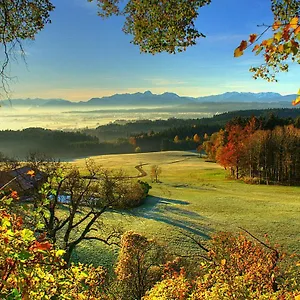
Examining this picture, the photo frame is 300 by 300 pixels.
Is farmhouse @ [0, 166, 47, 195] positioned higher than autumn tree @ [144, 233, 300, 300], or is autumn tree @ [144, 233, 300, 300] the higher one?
farmhouse @ [0, 166, 47, 195]

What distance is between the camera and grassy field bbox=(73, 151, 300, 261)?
2922 centimetres

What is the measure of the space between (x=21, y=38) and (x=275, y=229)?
31022 mm

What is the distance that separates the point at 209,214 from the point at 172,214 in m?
4.78

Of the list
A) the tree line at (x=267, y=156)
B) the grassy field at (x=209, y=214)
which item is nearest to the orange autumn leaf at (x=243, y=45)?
the grassy field at (x=209, y=214)

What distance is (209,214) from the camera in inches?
1496

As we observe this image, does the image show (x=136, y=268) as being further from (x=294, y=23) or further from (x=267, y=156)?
(x=267, y=156)

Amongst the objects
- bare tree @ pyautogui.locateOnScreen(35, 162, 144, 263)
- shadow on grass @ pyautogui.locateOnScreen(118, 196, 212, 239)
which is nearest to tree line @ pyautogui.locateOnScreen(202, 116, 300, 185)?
shadow on grass @ pyautogui.locateOnScreen(118, 196, 212, 239)

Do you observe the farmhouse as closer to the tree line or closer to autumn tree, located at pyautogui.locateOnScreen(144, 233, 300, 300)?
autumn tree, located at pyautogui.locateOnScreen(144, 233, 300, 300)

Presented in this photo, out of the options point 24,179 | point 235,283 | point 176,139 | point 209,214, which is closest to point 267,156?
point 209,214

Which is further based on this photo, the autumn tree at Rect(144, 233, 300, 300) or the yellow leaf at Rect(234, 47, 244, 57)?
the autumn tree at Rect(144, 233, 300, 300)

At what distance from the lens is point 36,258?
4.00m

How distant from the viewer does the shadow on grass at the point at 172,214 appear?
32.6 metres

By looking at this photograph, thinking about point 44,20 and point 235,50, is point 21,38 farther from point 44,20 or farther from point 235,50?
point 235,50

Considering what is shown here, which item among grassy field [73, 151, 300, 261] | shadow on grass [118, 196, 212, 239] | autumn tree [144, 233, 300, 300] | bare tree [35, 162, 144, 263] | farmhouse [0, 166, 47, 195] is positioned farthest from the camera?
shadow on grass [118, 196, 212, 239]
